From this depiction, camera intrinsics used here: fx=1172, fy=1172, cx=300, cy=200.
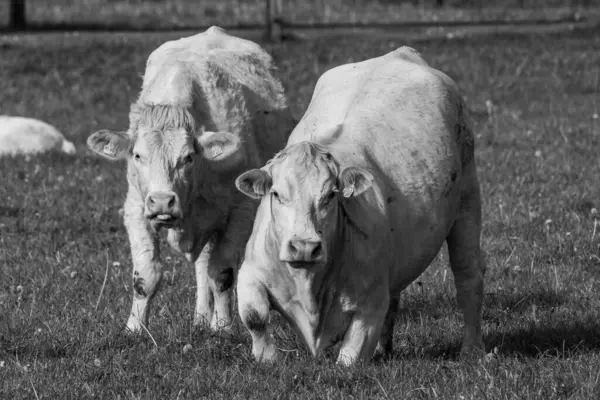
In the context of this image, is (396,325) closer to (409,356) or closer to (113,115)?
(409,356)

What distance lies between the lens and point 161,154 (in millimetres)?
6875

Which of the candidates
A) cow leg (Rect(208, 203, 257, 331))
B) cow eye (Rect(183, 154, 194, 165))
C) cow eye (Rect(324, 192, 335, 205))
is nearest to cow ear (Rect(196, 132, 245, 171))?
cow eye (Rect(183, 154, 194, 165))

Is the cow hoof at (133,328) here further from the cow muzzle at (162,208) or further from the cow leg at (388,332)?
the cow leg at (388,332)


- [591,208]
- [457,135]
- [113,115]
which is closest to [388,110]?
[457,135]

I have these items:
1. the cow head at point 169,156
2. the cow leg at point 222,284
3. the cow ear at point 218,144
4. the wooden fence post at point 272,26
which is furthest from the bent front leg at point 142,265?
the wooden fence post at point 272,26

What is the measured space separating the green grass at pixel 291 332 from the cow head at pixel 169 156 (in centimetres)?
74

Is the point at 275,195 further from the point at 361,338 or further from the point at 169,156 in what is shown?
the point at 169,156

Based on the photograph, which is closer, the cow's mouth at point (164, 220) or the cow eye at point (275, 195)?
the cow eye at point (275, 195)

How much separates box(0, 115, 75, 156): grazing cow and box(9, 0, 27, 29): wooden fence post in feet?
39.1

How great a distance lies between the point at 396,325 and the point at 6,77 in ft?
43.1

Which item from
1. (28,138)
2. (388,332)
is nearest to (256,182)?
(388,332)

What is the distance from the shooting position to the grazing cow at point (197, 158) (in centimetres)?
693

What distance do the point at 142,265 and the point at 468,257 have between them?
6.49ft

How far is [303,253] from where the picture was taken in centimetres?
539
